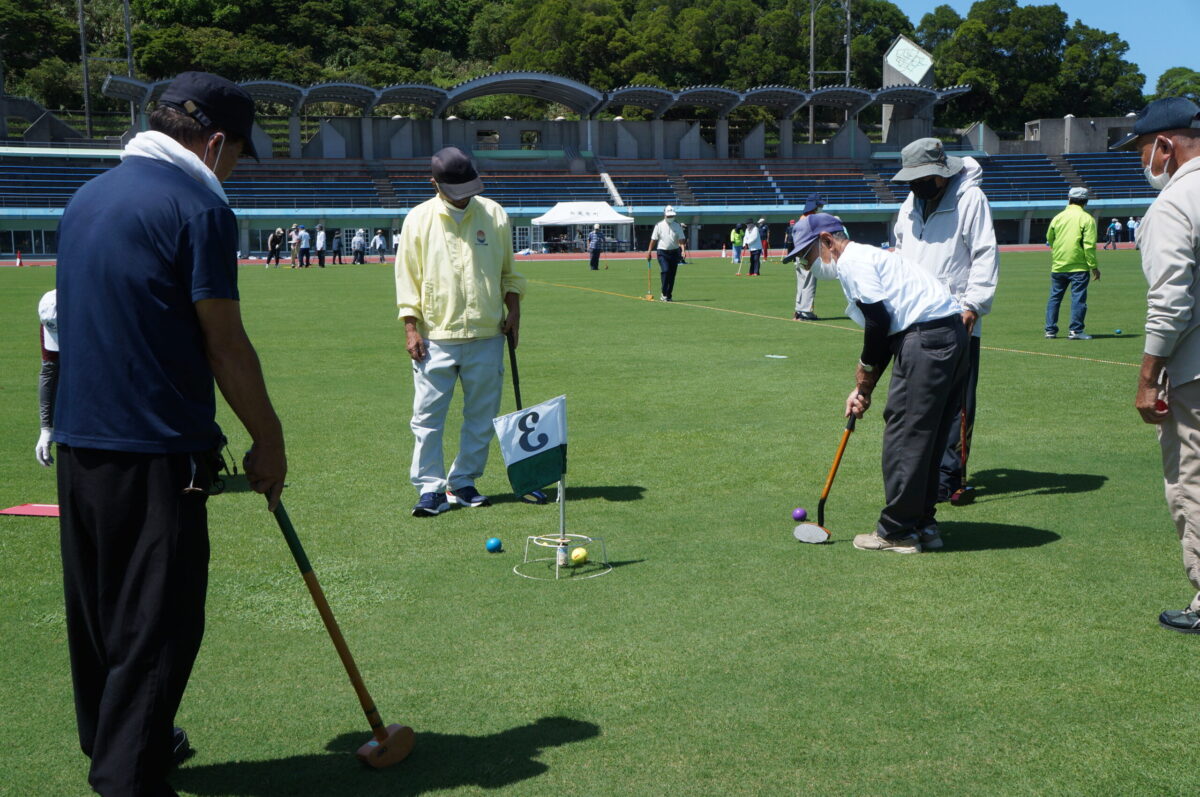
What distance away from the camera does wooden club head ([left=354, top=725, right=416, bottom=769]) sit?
12.2ft

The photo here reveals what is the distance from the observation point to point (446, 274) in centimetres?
701

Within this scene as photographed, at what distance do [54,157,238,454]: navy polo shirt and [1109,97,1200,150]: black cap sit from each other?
3.92 meters

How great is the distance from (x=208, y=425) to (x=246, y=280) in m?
34.8

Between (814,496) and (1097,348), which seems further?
(1097,348)

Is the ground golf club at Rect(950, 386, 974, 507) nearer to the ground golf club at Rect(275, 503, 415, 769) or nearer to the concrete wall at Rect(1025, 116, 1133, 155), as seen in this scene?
the ground golf club at Rect(275, 503, 415, 769)

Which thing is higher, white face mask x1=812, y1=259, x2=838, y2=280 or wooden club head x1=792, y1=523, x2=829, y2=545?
white face mask x1=812, y1=259, x2=838, y2=280

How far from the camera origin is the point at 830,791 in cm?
352

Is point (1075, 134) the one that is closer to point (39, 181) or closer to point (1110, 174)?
point (1110, 174)

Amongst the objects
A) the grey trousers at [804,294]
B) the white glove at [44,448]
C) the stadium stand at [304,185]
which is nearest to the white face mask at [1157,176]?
the white glove at [44,448]

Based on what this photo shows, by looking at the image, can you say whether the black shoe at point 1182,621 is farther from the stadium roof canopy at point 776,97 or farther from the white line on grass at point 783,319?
the stadium roof canopy at point 776,97

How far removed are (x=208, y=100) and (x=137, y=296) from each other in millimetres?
675

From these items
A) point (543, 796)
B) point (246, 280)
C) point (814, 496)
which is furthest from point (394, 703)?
point (246, 280)

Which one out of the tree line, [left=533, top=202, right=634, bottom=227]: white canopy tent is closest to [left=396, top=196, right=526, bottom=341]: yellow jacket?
[left=533, top=202, right=634, bottom=227]: white canopy tent

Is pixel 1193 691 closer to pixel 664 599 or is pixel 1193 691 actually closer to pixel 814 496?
pixel 664 599
